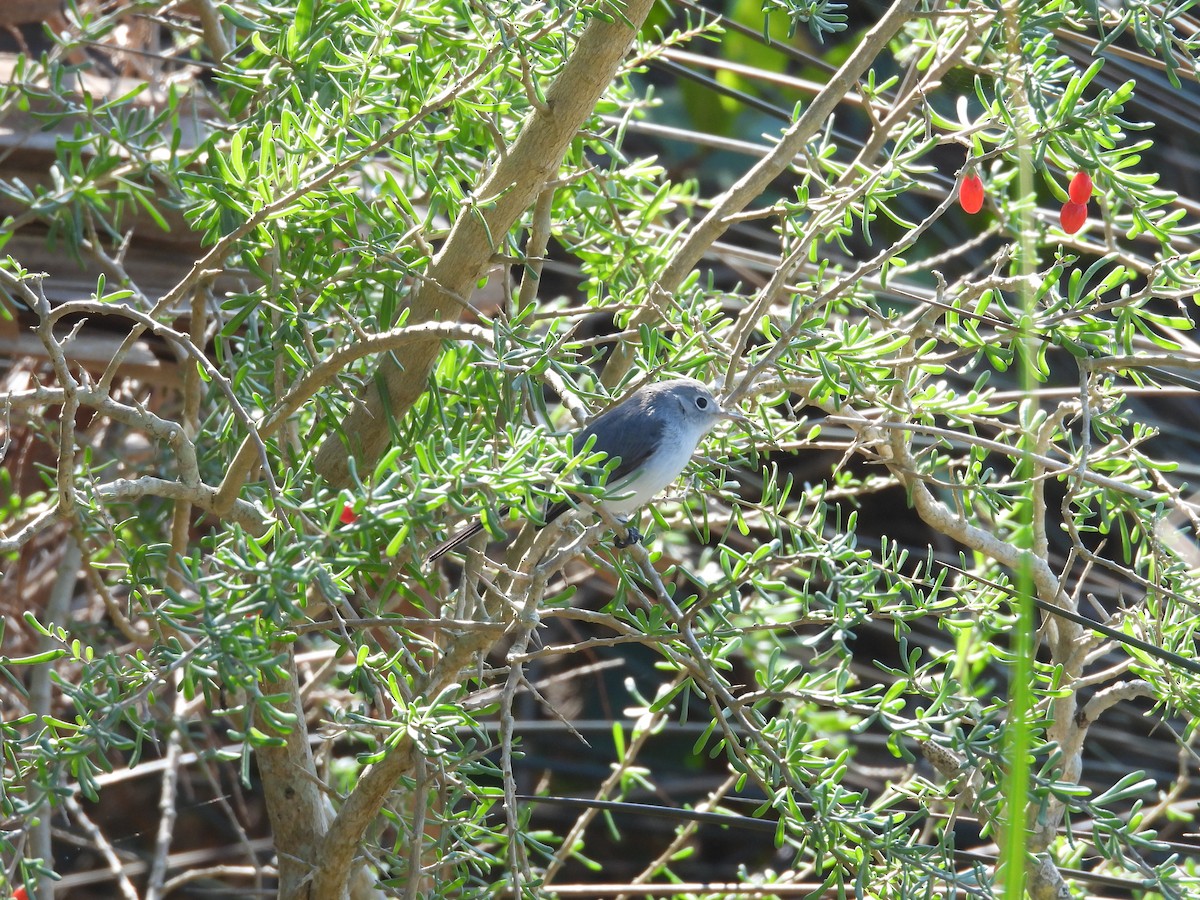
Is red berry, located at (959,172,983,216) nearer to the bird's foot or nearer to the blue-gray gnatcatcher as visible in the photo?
the blue-gray gnatcatcher

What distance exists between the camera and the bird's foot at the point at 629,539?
5.87ft

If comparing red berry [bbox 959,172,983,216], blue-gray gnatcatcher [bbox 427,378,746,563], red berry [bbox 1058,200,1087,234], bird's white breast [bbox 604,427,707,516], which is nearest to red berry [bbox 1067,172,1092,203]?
red berry [bbox 1058,200,1087,234]

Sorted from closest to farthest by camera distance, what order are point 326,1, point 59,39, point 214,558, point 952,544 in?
point 214,558 → point 326,1 → point 59,39 → point 952,544

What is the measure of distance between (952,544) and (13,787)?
462cm

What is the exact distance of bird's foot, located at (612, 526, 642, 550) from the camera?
1789 millimetres

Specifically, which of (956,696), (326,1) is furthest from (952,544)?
(326,1)

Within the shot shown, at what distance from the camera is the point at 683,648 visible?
75.8 inches

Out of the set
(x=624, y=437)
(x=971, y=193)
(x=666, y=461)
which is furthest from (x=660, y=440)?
(x=971, y=193)

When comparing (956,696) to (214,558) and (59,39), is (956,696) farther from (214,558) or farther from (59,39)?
(59,39)

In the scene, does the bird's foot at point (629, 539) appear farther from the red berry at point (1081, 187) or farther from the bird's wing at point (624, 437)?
the red berry at point (1081, 187)

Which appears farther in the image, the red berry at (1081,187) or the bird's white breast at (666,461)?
the bird's white breast at (666,461)

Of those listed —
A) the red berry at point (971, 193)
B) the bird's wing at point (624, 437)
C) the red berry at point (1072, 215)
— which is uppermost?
the red berry at point (1072, 215)

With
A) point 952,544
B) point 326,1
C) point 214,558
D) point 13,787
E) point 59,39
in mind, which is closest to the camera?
point 214,558

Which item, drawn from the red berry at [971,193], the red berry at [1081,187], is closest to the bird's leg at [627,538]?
the red berry at [971,193]
